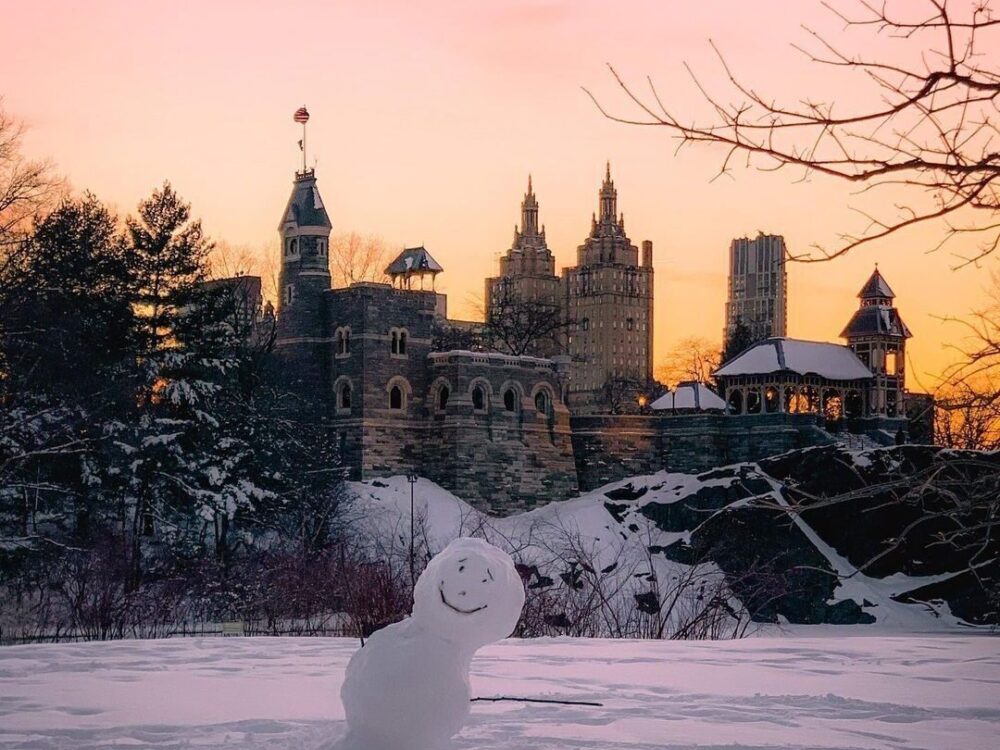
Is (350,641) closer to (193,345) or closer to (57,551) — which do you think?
(57,551)

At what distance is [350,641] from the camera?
11.9 meters

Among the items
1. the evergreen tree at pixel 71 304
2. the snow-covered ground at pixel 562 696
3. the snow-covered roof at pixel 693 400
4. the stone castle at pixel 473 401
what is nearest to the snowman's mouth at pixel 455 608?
the snow-covered ground at pixel 562 696

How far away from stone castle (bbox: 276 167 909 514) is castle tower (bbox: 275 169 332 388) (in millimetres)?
44

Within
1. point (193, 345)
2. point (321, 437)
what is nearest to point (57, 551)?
point (193, 345)

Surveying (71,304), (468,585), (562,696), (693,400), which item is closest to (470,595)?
(468,585)

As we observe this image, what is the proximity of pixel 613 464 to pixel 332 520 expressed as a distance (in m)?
14.1

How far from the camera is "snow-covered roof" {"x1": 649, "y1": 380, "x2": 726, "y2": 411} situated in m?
52.2

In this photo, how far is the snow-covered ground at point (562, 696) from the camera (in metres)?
6.73

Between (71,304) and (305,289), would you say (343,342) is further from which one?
(71,304)

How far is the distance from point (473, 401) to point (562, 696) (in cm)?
3633

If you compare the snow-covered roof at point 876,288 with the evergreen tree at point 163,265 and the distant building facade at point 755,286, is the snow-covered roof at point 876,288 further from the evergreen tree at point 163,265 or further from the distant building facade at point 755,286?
the distant building facade at point 755,286

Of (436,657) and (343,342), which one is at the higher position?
(343,342)

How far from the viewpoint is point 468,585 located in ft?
19.4

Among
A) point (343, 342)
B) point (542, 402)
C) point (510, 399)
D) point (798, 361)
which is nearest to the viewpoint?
point (343, 342)
